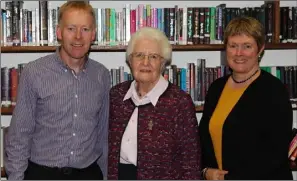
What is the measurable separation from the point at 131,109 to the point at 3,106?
126 centimetres

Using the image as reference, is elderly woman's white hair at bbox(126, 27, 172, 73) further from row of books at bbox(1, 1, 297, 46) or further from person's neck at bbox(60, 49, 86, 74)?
row of books at bbox(1, 1, 297, 46)

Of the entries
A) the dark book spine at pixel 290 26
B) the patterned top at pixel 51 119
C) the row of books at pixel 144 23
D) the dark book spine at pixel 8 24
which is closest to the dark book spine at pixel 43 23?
the row of books at pixel 144 23

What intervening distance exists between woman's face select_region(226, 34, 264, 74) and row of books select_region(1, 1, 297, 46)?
74 cm

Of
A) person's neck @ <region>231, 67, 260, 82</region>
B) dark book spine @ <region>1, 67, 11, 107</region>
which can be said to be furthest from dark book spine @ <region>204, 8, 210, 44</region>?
dark book spine @ <region>1, 67, 11, 107</region>

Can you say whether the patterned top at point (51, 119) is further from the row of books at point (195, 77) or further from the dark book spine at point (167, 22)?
the dark book spine at point (167, 22)

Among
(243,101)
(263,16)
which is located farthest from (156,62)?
(263,16)

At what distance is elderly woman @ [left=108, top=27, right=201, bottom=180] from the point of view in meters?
2.34

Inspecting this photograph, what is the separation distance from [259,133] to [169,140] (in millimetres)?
503

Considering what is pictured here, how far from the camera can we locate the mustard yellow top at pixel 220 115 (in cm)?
249

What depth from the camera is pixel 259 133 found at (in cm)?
236

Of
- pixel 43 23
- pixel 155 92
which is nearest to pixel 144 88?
pixel 155 92

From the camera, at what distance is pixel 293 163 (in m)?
3.27

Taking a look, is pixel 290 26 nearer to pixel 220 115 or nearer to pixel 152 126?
pixel 220 115

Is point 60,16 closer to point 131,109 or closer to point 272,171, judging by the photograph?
point 131,109
